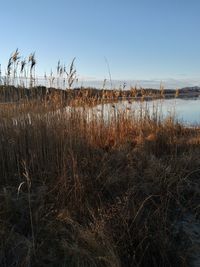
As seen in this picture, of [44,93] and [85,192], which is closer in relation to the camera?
[85,192]

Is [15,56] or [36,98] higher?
[15,56]

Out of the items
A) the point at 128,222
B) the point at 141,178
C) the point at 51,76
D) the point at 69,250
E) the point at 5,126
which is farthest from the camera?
the point at 51,76

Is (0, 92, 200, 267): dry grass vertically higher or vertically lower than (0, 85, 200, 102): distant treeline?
lower

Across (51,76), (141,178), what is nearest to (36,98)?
(51,76)

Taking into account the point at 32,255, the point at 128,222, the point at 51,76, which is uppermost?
the point at 51,76

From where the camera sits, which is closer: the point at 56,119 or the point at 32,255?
the point at 32,255

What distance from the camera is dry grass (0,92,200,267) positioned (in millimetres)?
2545

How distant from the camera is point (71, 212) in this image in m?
2.99

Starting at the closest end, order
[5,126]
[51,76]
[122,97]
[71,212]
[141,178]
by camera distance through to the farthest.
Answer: [71,212], [141,178], [5,126], [51,76], [122,97]

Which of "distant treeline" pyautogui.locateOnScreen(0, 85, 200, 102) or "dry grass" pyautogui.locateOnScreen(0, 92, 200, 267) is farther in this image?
"distant treeline" pyautogui.locateOnScreen(0, 85, 200, 102)

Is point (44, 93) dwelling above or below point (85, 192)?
above

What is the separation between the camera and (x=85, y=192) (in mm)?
3305

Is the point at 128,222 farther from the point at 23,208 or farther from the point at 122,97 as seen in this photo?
the point at 122,97

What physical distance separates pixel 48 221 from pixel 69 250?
42cm
